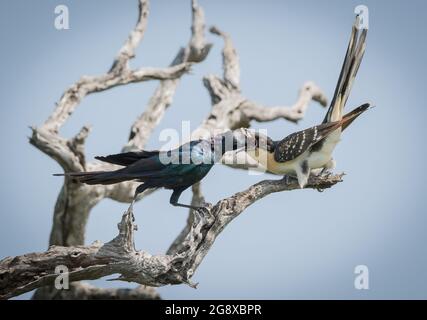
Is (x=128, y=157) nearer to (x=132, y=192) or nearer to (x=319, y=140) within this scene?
(x=319, y=140)

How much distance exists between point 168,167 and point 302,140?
4.20 ft

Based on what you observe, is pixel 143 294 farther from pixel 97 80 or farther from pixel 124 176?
pixel 124 176

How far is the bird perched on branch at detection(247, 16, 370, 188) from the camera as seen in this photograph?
21.7 ft

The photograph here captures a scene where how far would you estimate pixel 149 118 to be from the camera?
10578mm

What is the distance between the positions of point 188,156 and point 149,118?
4.57 m

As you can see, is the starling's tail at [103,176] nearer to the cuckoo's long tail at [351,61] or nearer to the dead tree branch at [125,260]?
the dead tree branch at [125,260]

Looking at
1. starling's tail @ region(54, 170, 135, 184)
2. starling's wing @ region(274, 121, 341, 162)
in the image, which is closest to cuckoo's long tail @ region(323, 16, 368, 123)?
starling's wing @ region(274, 121, 341, 162)

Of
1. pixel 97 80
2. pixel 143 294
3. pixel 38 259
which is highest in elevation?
pixel 97 80

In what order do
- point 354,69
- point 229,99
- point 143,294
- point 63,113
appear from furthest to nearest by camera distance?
point 229,99 < point 143,294 < point 63,113 < point 354,69

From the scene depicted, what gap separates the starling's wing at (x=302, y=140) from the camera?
6598 millimetres

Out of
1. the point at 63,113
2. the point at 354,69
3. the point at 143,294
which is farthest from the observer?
the point at 143,294

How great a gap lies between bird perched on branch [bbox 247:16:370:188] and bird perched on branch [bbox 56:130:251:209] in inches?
26.5

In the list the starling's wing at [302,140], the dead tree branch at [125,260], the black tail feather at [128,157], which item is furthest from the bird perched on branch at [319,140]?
the black tail feather at [128,157]
